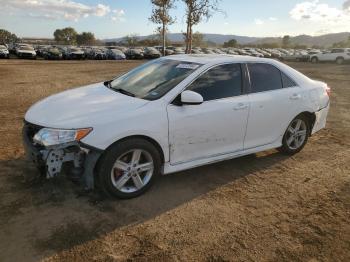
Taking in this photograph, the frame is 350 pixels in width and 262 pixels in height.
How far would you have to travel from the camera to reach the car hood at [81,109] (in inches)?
154

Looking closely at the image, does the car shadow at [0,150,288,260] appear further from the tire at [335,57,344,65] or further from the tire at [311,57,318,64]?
the tire at [311,57,318,64]

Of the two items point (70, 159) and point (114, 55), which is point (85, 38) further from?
point (70, 159)

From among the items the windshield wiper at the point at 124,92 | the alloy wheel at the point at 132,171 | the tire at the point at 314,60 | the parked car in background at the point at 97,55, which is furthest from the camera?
the parked car in background at the point at 97,55

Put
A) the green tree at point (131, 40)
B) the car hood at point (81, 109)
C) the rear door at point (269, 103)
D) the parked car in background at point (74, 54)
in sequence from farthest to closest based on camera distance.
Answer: the green tree at point (131, 40)
the parked car in background at point (74, 54)
the rear door at point (269, 103)
the car hood at point (81, 109)

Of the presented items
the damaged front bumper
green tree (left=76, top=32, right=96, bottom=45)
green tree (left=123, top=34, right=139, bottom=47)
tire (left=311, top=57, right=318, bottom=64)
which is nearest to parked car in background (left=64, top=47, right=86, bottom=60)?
tire (left=311, top=57, right=318, bottom=64)

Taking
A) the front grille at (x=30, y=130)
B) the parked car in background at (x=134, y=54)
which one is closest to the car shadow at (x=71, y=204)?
the front grille at (x=30, y=130)

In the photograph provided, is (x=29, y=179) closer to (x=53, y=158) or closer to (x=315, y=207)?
(x=53, y=158)

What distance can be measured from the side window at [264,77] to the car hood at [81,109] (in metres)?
1.75

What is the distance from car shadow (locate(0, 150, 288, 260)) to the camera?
350 cm

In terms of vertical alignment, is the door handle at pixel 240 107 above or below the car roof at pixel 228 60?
below

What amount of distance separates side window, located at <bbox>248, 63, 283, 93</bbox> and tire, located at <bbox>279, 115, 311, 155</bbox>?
75 cm

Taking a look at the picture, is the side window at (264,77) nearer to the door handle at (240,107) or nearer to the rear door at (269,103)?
the rear door at (269,103)

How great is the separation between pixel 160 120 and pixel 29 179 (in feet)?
6.35

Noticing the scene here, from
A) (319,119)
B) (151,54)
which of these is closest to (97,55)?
(151,54)
